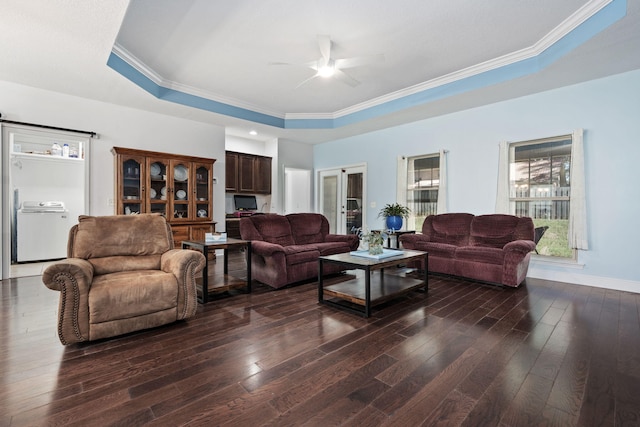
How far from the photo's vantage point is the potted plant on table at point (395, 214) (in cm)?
557

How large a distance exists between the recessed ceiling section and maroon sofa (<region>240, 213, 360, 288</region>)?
6.64 ft

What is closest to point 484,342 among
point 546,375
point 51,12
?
point 546,375

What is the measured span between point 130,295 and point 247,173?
5.15 m

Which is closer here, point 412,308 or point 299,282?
point 412,308

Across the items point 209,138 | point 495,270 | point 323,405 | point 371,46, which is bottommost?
point 323,405

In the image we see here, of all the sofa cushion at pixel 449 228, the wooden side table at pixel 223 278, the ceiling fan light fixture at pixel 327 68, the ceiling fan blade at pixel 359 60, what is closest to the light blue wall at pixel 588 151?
the sofa cushion at pixel 449 228

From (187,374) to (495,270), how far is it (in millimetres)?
3681

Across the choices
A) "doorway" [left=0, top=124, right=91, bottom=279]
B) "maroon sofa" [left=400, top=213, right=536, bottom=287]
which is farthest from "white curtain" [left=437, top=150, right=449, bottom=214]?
"doorway" [left=0, top=124, right=91, bottom=279]

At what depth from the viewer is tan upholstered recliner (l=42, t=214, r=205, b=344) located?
86.3 inches

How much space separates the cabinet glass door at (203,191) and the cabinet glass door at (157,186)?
549 millimetres

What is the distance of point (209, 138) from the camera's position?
615 centimetres

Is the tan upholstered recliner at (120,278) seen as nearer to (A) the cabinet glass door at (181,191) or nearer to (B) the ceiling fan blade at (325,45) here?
(A) the cabinet glass door at (181,191)

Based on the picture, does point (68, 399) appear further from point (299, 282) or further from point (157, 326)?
point (299, 282)

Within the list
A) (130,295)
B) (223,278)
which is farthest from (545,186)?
(130,295)
